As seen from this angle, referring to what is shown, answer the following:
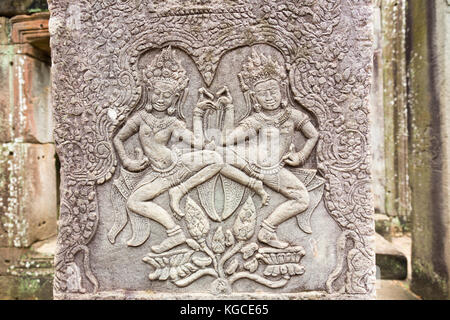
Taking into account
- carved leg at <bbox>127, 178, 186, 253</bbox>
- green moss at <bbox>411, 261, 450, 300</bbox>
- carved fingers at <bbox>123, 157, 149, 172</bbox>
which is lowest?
green moss at <bbox>411, 261, 450, 300</bbox>

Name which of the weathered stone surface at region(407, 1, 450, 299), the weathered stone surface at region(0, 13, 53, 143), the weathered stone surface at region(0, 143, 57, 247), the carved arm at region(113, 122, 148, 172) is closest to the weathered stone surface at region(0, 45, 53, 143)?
the weathered stone surface at region(0, 13, 53, 143)

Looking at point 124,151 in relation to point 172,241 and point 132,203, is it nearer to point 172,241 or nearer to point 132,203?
point 132,203

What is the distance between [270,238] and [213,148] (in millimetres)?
762

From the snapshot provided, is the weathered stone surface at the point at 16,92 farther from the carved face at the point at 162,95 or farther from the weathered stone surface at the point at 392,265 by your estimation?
the weathered stone surface at the point at 392,265

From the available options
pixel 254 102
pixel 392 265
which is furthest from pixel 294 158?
pixel 392 265

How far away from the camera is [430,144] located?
3109mm

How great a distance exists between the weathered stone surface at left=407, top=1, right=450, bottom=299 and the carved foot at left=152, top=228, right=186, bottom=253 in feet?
7.91

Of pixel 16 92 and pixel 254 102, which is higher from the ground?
pixel 16 92

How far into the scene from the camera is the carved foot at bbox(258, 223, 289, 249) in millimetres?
2291

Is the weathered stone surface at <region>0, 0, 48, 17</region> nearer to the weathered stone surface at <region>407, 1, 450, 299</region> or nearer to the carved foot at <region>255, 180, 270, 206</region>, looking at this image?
the carved foot at <region>255, 180, 270, 206</region>

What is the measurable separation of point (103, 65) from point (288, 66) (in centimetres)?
134

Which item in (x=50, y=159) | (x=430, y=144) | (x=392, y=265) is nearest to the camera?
(x=430, y=144)

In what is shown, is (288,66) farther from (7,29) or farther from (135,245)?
(7,29)

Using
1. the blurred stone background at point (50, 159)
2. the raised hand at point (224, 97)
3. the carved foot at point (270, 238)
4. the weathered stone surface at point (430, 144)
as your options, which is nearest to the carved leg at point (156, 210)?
the carved foot at point (270, 238)
